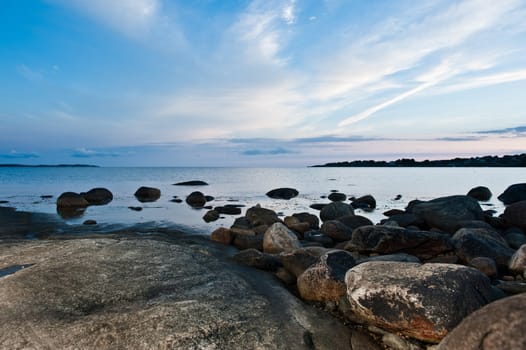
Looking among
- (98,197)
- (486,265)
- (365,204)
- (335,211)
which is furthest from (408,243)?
(98,197)

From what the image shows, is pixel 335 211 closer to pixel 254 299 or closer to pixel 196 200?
pixel 254 299

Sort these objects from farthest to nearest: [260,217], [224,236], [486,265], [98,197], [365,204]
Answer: [98,197] → [365,204] → [260,217] → [224,236] → [486,265]

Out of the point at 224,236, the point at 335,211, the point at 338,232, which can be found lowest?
the point at 335,211

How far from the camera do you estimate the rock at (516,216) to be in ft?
48.4

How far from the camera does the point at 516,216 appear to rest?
49.3 feet

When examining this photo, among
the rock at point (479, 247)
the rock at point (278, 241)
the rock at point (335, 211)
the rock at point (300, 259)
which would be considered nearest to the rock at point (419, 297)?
the rock at point (300, 259)

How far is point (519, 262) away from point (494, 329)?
21.8ft

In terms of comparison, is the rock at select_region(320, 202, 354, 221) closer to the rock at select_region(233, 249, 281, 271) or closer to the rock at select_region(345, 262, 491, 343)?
the rock at select_region(233, 249, 281, 271)

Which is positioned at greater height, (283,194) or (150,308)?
(150,308)

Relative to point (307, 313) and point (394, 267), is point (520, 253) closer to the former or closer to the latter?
point (394, 267)

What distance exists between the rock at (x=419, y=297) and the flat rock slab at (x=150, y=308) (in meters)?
0.70

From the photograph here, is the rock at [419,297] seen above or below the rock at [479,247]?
above

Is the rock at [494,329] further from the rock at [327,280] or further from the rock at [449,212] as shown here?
the rock at [449,212]

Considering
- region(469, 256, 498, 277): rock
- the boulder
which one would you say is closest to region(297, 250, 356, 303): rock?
region(469, 256, 498, 277): rock
